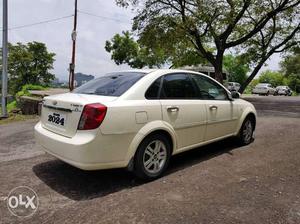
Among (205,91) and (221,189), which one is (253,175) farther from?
(205,91)

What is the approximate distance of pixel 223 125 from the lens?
5.01 meters

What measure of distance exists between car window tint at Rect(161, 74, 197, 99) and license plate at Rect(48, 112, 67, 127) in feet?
4.57

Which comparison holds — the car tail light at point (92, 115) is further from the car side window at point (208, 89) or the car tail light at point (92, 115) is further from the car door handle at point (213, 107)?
the car door handle at point (213, 107)

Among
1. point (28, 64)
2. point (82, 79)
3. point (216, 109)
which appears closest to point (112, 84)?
point (216, 109)

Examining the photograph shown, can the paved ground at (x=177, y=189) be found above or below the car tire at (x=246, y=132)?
below

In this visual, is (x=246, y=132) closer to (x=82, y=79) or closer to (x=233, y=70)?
(x=82, y=79)

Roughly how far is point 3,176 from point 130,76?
91.5 inches

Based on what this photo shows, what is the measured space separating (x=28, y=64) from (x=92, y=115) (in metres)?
39.2

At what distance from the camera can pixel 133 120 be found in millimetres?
3508

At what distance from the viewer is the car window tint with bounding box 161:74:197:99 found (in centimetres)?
411

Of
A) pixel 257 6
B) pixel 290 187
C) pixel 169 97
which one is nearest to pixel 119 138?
pixel 169 97

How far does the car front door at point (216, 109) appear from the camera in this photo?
4.69 metres

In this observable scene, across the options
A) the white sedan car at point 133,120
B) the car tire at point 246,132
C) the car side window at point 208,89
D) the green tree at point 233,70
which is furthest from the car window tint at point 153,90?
the green tree at point 233,70

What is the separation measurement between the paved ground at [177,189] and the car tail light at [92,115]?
0.87m
